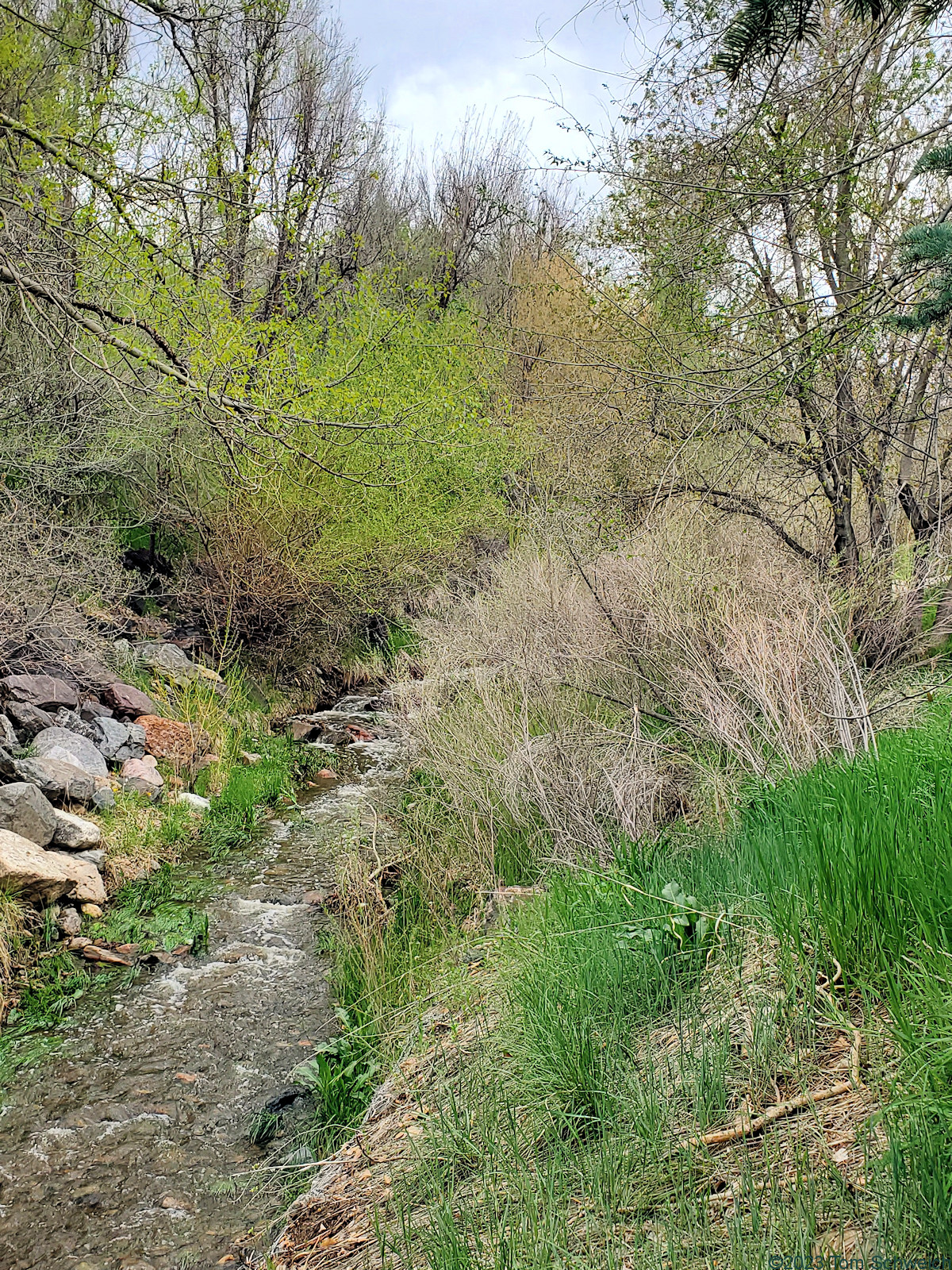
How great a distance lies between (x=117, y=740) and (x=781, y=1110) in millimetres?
7410

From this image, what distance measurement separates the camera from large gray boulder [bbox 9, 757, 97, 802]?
665cm

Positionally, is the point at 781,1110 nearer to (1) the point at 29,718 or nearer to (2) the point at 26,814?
(2) the point at 26,814

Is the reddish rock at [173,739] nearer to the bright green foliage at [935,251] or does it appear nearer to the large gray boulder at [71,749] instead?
the large gray boulder at [71,749]

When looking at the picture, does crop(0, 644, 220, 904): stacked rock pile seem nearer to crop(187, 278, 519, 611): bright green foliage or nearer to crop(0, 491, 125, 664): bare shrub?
crop(0, 491, 125, 664): bare shrub

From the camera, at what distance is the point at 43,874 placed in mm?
5582

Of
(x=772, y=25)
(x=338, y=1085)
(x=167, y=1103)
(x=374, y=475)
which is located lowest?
(x=167, y=1103)

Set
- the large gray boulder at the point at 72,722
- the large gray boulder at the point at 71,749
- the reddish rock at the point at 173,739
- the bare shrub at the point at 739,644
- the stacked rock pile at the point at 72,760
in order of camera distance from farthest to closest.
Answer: the reddish rock at the point at 173,739 → the large gray boulder at the point at 72,722 → the large gray boulder at the point at 71,749 → the stacked rock pile at the point at 72,760 → the bare shrub at the point at 739,644

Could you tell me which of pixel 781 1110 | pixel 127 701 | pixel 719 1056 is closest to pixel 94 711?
pixel 127 701

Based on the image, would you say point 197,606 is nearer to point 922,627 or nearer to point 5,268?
point 5,268

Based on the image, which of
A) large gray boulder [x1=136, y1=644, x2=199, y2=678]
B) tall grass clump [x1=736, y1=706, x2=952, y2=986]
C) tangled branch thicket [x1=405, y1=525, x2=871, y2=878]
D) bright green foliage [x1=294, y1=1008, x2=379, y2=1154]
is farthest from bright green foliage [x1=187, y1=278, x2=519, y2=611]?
tall grass clump [x1=736, y1=706, x2=952, y2=986]

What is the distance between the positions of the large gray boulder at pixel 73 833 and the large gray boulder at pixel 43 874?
137mm

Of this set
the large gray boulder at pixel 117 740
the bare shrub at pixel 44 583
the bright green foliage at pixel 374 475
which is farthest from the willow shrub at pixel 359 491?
the large gray boulder at pixel 117 740

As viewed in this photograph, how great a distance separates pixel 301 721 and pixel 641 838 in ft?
26.1

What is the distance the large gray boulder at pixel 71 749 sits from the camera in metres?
7.23
